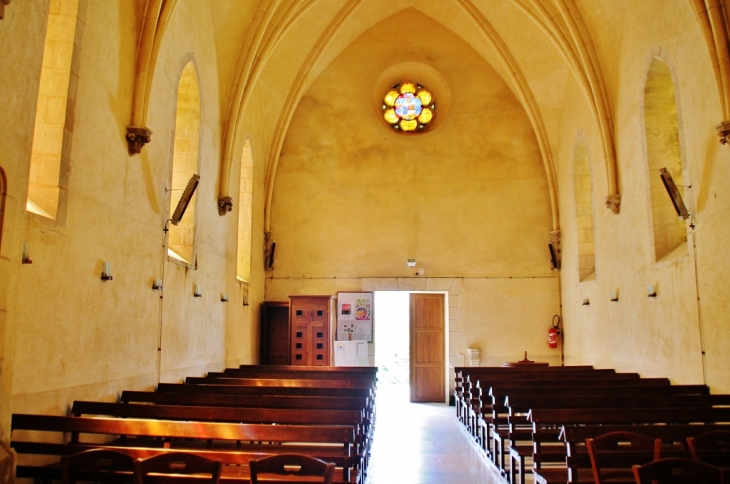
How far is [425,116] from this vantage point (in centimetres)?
1458

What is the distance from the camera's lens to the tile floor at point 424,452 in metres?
6.47

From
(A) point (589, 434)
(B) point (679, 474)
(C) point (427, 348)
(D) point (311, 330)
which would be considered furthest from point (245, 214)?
(B) point (679, 474)

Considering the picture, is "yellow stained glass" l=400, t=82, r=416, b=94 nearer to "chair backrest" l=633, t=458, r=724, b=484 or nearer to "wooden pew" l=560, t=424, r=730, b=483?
"wooden pew" l=560, t=424, r=730, b=483

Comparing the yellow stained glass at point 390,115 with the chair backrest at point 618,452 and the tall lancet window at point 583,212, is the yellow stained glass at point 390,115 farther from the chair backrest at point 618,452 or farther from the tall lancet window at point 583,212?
the chair backrest at point 618,452

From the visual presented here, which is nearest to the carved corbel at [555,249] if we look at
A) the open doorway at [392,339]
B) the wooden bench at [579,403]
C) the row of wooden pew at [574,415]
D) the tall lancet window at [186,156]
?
the row of wooden pew at [574,415]

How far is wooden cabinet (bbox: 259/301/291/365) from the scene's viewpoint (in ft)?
44.0

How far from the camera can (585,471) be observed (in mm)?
5000

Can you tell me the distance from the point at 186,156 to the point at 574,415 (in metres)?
6.60

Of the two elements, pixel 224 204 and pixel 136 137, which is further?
pixel 224 204

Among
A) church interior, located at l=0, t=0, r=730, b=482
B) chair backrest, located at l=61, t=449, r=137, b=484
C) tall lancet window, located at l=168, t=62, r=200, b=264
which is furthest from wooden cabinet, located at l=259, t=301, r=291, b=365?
chair backrest, located at l=61, t=449, r=137, b=484

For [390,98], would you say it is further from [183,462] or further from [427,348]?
[183,462]

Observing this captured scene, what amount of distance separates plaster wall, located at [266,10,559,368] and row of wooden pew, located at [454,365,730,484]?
4364mm

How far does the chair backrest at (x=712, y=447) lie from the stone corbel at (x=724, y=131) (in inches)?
143

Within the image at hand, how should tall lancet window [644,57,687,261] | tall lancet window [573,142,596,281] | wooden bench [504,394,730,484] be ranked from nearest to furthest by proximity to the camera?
wooden bench [504,394,730,484] < tall lancet window [644,57,687,261] < tall lancet window [573,142,596,281]
